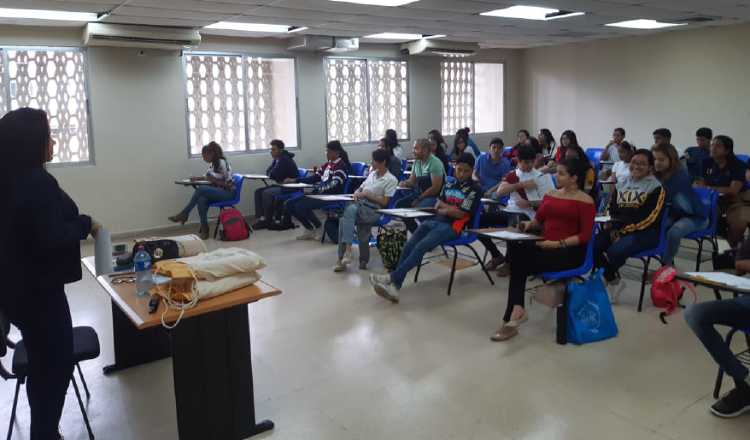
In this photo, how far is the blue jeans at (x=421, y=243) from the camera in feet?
15.4

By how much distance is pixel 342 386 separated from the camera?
11.1 ft

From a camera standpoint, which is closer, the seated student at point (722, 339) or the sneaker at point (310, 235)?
the seated student at point (722, 339)

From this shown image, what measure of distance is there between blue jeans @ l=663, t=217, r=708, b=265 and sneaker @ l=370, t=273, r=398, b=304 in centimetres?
217

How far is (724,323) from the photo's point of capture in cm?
290

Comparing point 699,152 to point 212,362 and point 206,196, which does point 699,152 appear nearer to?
point 206,196

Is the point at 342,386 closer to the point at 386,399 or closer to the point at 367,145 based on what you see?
the point at 386,399

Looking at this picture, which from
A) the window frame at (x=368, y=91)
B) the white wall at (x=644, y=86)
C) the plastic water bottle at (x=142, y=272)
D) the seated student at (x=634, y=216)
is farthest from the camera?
the window frame at (x=368, y=91)

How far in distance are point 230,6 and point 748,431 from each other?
17.2ft

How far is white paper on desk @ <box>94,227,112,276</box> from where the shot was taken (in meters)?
3.08

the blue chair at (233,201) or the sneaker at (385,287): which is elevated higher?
the blue chair at (233,201)

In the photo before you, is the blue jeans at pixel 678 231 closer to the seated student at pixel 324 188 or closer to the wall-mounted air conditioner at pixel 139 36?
the seated student at pixel 324 188

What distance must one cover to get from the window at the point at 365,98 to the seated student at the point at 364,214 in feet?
12.5

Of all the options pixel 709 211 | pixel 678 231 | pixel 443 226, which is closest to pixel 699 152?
pixel 709 211

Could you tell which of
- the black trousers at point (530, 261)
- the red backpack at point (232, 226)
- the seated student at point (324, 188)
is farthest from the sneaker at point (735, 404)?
the red backpack at point (232, 226)
